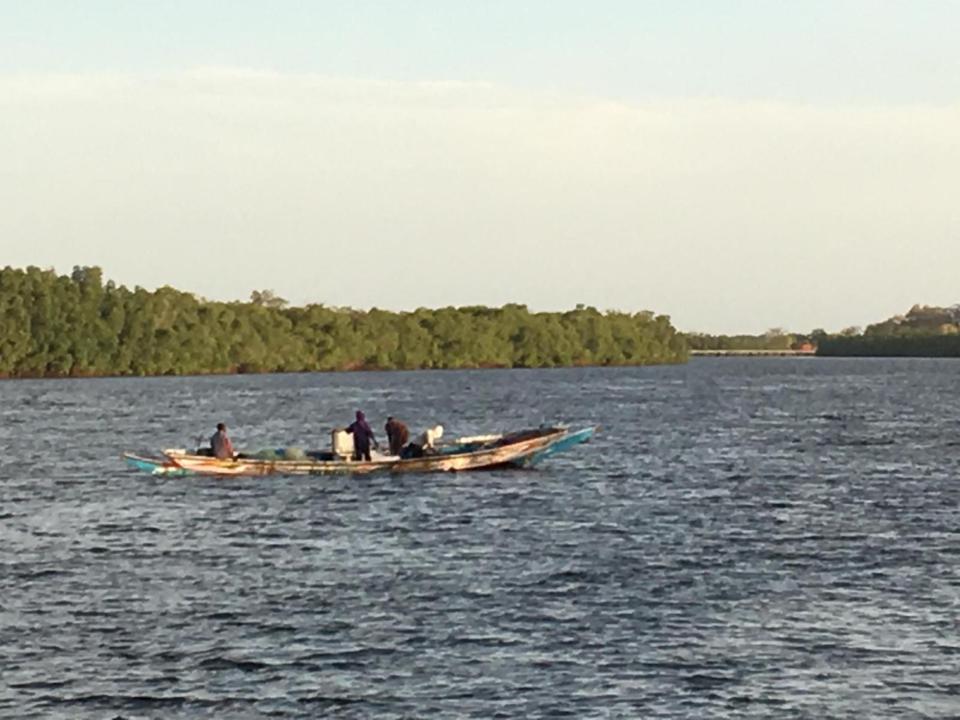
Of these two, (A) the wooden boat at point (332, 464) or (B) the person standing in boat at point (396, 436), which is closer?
(A) the wooden boat at point (332, 464)

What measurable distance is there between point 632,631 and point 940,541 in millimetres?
17290

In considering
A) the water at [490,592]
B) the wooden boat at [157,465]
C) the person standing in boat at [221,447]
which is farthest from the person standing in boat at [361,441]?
the wooden boat at [157,465]

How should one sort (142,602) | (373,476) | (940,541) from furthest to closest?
1. (373,476)
2. (940,541)
3. (142,602)

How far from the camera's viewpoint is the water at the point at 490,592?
94.2 feet

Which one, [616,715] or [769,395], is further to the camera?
[769,395]

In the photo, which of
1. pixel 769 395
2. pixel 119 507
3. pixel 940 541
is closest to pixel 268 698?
pixel 940 541

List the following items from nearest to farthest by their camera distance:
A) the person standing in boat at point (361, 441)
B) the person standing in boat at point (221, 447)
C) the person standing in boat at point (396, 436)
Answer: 1. the person standing in boat at point (221, 447)
2. the person standing in boat at point (361, 441)
3. the person standing in boat at point (396, 436)

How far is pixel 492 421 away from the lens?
127375mm

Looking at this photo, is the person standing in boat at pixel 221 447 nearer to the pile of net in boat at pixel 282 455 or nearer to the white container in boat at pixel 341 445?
the pile of net in boat at pixel 282 455

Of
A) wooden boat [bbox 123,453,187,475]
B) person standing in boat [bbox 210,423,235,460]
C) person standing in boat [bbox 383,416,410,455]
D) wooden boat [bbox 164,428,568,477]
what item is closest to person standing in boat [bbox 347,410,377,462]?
wooden boat [bbox 164,428,568,477]

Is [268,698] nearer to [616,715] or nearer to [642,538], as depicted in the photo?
[616,715]

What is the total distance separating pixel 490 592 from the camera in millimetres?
38531

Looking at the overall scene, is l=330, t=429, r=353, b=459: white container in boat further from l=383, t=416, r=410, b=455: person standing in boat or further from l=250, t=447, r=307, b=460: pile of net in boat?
l=383, t=416, r=410, b=455: person standing in boat

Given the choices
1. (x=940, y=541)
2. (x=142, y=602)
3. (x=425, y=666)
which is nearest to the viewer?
(x=425, y=666)
